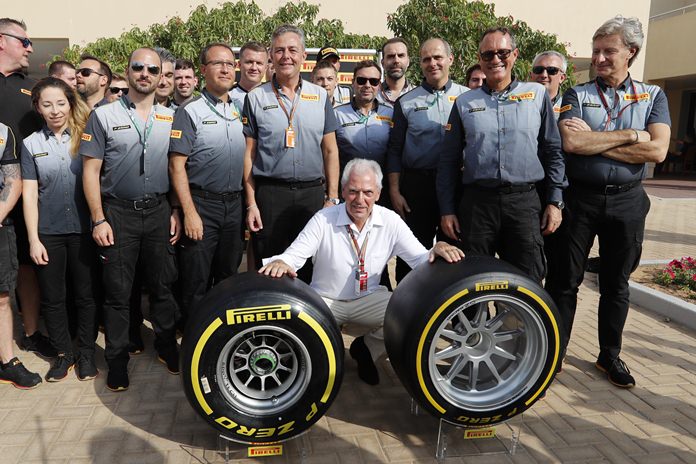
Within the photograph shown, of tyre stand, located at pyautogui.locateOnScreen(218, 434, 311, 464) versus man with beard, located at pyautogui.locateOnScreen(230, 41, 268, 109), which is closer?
tyre stand, located at pyautogui.locateOnScreen(218, 434, 311, 464)

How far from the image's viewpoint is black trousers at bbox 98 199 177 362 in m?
3.81

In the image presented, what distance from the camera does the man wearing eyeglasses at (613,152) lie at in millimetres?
3680

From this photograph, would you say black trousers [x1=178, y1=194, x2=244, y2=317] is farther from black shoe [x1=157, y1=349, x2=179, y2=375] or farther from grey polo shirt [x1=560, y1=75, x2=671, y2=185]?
grey polo shirt [x1=560, y1=75, x2=671, y2=185]

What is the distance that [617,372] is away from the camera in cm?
403

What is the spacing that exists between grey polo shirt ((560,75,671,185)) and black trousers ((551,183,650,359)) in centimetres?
14

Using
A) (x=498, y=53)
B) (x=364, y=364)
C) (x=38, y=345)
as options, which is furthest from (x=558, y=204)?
(x=38, y=345)

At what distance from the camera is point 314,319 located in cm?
295

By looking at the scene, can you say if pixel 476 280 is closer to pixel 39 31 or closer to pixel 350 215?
pixel 350 215

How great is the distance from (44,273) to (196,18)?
29.2 feet

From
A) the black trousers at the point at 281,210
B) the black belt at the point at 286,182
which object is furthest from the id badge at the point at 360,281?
the black belt at the point at 286,182

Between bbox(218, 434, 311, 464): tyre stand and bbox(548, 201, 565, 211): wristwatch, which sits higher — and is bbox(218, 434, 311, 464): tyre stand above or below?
below

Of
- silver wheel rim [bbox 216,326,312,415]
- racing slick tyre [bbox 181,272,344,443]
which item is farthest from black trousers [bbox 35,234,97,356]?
silver wheel rim [bbox 216,326,312,415]

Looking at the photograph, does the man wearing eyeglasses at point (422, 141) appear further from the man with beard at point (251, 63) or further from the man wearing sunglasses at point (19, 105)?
the man wearing sunglasses at point (19, 105)

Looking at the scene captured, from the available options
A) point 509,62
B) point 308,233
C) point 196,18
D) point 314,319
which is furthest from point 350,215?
point 196,18
